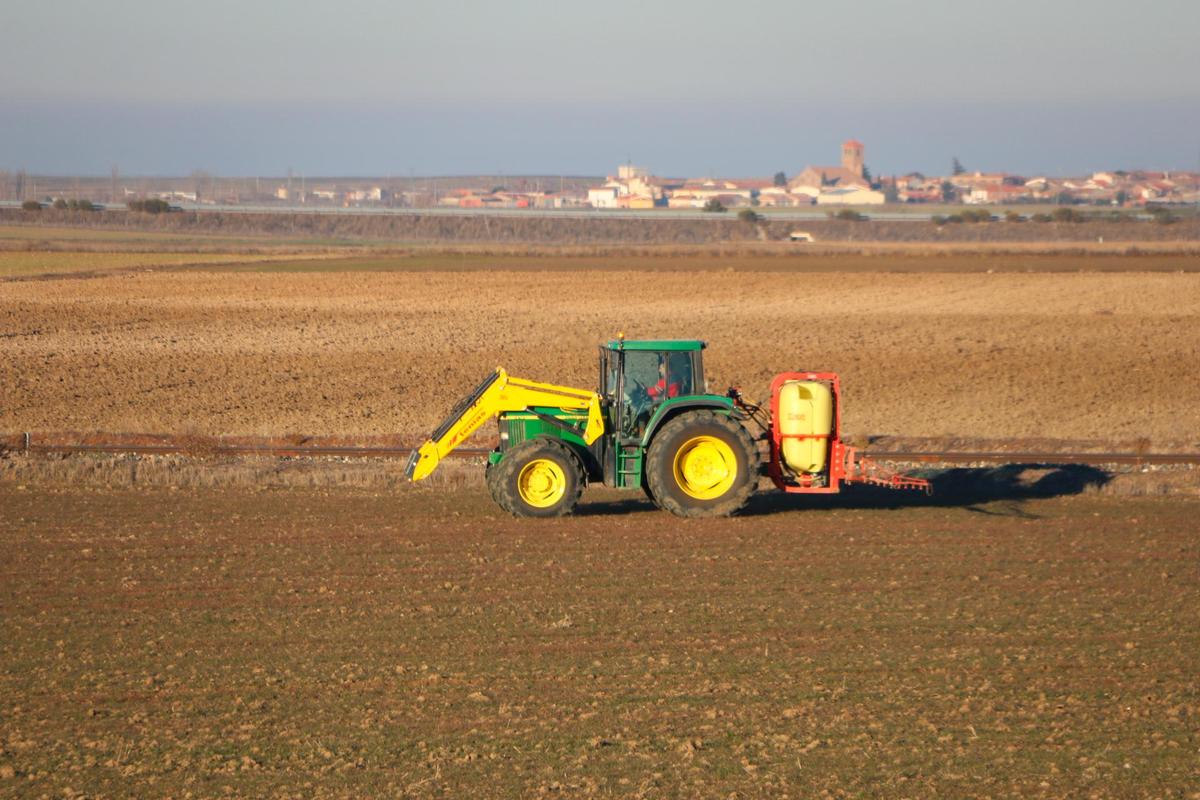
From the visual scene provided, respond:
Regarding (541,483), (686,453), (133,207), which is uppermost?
(133,207)

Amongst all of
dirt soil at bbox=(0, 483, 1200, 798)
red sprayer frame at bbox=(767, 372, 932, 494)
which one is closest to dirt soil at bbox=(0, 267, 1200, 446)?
red sprayer frame at bbox=(767, 372, 932, 494)

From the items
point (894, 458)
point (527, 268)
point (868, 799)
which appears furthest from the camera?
point (527, 268)

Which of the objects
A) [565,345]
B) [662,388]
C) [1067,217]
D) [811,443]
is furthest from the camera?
[1067,217]

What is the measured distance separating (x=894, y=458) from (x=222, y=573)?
10.6 meters

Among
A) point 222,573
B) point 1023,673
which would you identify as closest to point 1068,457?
point 1023,673

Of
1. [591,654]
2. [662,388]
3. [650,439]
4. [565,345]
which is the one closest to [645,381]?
[662,388]

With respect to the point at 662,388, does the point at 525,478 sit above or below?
below

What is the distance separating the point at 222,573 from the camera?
12656mm

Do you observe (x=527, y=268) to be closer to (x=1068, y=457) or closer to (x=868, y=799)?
(x=1068, y=457)

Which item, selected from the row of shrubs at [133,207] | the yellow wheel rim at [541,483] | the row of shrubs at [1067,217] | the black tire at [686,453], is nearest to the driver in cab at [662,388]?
the black tire at [686,453]

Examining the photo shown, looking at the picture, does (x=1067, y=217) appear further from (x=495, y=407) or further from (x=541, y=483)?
(x=495, y=407)

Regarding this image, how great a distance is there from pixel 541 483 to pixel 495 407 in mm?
989

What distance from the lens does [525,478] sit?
1534cm

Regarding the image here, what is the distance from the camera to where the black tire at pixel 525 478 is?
15.1 meters
